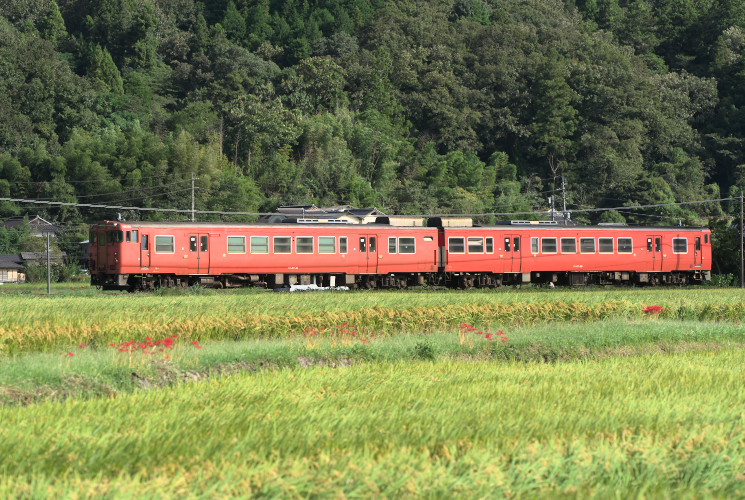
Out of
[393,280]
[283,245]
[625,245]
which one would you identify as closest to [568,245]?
[625,245]

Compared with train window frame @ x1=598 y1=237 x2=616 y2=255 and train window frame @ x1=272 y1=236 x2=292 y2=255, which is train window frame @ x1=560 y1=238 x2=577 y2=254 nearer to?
train window frame @ x1=598 y1=237 x2=616 y2=255

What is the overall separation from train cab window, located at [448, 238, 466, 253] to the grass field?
19615 mm

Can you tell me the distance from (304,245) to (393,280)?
427 centimetres

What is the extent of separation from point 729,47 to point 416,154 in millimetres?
42779

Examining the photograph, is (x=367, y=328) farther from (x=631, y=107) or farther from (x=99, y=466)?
(x=631, y=107)

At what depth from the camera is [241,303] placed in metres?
23.5

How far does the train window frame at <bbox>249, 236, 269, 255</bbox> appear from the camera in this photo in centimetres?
3384

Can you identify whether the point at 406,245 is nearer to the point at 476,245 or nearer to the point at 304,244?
the point at 476,245

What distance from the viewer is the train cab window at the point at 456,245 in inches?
1484

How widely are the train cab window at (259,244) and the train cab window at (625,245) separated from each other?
14.2 m

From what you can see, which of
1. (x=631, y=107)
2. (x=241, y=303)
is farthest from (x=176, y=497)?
(x=631, y=107)

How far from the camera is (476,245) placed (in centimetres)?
3788

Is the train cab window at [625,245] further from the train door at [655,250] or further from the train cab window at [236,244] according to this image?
the train cab window at [236,244]

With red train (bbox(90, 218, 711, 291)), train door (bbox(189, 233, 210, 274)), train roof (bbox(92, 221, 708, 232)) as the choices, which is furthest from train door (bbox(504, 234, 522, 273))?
train door (bbox(189, 233, 210, 274))
